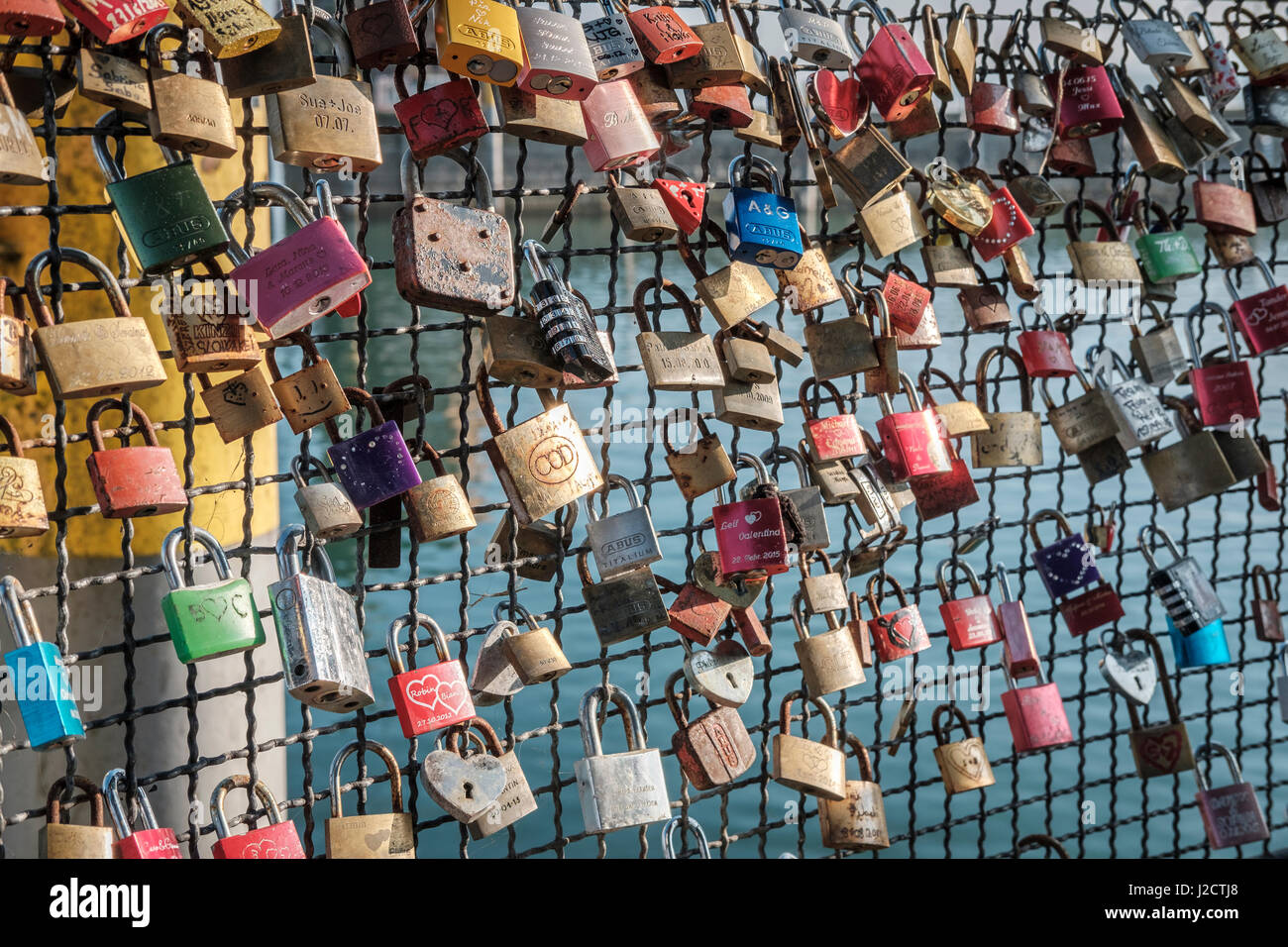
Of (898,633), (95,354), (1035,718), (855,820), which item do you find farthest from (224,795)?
(1035,718)

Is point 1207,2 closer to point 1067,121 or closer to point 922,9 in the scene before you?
point 1067,121

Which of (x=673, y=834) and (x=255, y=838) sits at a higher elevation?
(x=255, y=838)

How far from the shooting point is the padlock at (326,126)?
137 cm

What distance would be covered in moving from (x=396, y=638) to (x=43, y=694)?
0.41 m

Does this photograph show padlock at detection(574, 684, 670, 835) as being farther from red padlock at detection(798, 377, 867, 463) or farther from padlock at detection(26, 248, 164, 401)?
padlock at detection(26, 248, 164, 401)

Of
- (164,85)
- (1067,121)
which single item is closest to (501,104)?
(164,85)

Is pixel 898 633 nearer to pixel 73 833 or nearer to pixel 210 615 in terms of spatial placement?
pixel 210 615

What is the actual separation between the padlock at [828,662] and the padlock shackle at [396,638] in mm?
531

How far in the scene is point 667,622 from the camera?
1.70m

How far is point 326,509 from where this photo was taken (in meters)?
1.39

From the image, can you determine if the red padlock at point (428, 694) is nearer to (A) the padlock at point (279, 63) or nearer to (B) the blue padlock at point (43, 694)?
(B) the blue padlock at point (43, 694)

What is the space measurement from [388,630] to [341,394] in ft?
1.04

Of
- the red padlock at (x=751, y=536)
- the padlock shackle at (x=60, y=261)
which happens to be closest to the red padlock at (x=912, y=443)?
the red padlock at (x=751, y=536)
